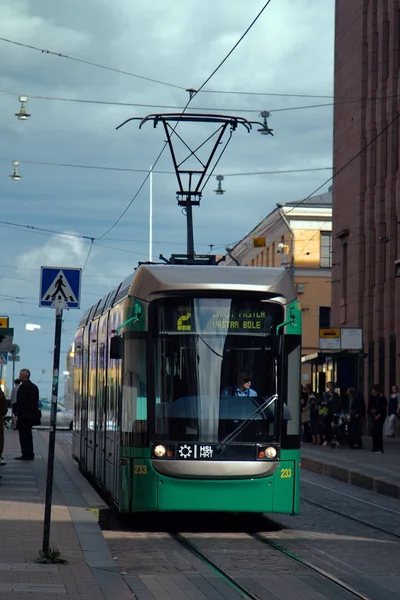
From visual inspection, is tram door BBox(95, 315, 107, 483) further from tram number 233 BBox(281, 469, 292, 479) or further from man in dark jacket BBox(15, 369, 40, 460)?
man in dark jacket BBox(15, 369, 40, 460)

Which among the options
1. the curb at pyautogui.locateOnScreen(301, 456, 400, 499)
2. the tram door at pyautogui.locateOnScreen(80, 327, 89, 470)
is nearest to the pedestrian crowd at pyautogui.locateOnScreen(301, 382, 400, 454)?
the curb at pyautogui.locateOnScreen(301, 456, 400, 499)

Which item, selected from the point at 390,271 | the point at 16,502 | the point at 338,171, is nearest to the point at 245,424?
the point at 16,502

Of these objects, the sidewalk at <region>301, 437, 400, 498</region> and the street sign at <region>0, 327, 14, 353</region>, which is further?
the street sign at <region>0, 327, 14, 353</region>

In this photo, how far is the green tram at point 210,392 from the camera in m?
14.0

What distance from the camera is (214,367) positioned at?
14141mm

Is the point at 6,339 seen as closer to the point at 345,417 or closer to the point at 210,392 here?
the point at 345,417

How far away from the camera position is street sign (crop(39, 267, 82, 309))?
12.7 m

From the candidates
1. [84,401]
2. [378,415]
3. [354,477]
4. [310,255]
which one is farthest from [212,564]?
[310,255]

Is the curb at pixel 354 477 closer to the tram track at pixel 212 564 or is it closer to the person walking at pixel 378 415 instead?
the person walking at pixel 378 415

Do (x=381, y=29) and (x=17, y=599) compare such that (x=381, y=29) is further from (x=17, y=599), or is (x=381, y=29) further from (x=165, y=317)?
(x=17, y=599)

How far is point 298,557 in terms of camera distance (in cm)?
1223

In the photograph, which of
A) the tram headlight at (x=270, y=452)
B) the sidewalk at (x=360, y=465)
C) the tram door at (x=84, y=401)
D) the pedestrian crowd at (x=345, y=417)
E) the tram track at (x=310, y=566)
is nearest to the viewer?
the tram track at (x=310, y=566)

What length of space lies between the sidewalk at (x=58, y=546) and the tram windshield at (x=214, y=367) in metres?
1.56

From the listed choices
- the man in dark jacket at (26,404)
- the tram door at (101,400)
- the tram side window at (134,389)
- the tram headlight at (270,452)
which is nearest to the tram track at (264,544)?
the tram headlight at (270,452)
